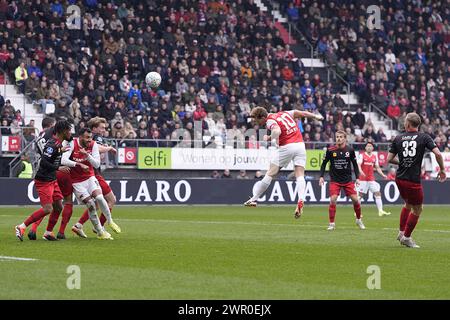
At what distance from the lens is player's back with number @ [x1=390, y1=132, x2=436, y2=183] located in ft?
53.1

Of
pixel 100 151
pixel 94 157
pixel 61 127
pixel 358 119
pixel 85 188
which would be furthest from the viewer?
pixel 358 119

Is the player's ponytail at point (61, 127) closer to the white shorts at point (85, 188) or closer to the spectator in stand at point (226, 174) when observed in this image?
the white shorts at point (85, 188)

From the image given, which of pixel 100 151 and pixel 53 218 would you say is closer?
pixel 53 218

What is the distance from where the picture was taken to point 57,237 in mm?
18125

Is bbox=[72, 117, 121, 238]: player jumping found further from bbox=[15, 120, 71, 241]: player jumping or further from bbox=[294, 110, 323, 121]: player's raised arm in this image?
bbox=[294, 110, 323, 121]: player's raised arm

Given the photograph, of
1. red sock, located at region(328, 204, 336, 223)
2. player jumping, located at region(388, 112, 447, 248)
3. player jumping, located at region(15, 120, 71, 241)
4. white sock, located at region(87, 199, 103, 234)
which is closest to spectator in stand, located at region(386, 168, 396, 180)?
red sock, located at region(328, 204, 336, 223)

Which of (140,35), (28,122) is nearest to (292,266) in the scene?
(28,122)

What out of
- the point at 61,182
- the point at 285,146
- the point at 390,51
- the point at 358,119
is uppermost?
the point at 390,51

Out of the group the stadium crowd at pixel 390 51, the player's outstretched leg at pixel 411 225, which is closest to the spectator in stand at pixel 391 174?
the stadium crowd at pixel 390 51

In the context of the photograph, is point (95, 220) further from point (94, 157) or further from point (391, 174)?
point (391, 174)

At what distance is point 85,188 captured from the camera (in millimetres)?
17781

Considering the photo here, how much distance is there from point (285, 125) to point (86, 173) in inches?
153

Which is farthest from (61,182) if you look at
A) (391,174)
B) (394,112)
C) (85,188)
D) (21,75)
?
(394,112)

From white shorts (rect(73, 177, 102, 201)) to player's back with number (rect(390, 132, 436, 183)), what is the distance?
539 cm
